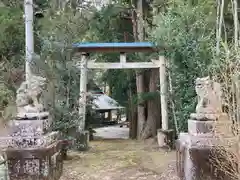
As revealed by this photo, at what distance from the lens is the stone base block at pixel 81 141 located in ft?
25.4

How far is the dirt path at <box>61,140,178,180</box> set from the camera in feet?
17.5

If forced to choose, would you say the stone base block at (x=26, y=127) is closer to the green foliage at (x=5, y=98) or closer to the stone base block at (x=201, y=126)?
the green foliage at (x=5, y=98)

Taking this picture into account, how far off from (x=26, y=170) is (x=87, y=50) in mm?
4208

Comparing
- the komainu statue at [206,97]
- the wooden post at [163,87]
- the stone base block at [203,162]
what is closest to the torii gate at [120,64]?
the wooden post at [163,87]

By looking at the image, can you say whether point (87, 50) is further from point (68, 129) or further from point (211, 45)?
point (211, 45)

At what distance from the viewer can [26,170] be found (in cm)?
440

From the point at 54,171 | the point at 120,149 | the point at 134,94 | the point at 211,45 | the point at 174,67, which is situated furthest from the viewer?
the point at 134,94

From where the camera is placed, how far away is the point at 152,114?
32.7 feet

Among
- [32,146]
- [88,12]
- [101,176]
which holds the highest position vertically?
[88,12]

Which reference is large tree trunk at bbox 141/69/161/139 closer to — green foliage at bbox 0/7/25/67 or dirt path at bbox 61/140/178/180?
dirt path at bbox 61/140/178/180

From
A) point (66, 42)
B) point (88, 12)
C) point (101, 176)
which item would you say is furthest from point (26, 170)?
point (88, 12)

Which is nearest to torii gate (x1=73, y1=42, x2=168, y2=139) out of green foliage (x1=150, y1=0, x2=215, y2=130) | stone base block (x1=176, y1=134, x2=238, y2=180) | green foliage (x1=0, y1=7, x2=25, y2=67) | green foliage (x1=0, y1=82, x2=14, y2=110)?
green foliage (x1=150, y1=0, x2=215, y2=130)

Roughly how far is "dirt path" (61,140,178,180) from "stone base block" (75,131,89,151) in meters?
0.16

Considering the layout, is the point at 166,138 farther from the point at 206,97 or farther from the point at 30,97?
the point at 30,97
